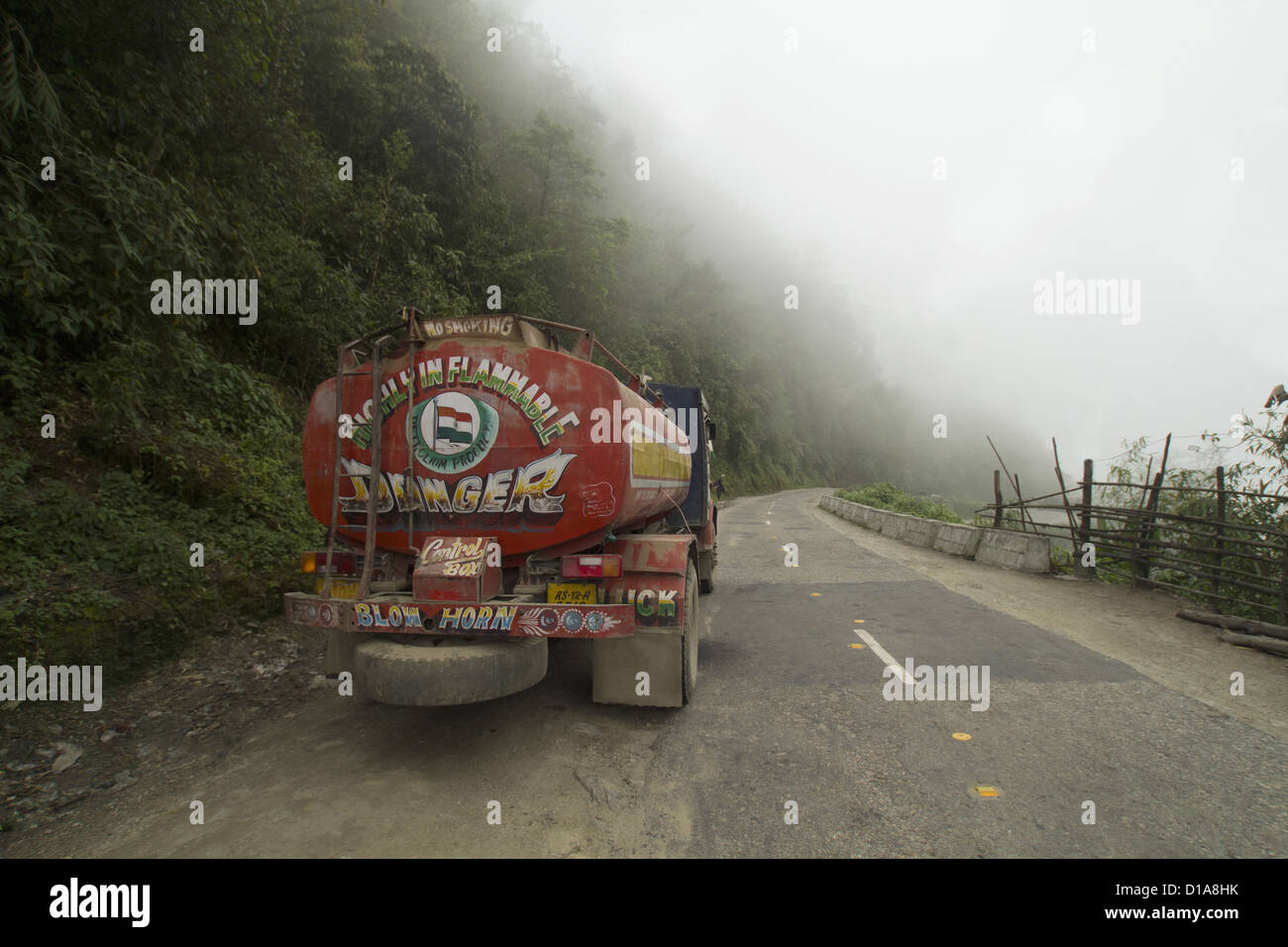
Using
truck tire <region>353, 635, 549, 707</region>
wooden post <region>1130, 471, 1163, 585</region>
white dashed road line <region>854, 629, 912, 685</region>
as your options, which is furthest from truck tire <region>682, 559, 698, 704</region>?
wooden post <region>1130, 471, 1163, 585</region>

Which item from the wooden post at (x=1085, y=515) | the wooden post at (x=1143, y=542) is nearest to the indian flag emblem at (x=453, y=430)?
the wooden post at (x=1143, y=542)

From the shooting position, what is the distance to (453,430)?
3787 millimetres

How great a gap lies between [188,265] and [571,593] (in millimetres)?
4163

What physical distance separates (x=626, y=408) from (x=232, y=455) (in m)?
5.77

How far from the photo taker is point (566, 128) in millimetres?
23281

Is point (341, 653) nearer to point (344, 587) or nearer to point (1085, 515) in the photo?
point (344, 587)

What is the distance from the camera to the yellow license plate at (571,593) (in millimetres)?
3875

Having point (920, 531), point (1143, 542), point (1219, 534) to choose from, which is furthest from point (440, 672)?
point (920, 531)

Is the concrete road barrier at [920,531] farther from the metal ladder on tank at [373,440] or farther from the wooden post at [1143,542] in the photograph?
the metal ladder on tank at [373,440]

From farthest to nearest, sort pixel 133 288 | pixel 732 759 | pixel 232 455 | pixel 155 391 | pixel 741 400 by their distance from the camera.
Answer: pixel 741 400 < pixel 232 455 < pixel 155 391 < pixel 133 288 < pixel 732 759

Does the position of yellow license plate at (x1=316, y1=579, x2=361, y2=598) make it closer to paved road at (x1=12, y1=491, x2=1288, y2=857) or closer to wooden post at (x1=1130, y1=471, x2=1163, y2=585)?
paved road at (x1=12, y1=491, x2=1288, y2=857)

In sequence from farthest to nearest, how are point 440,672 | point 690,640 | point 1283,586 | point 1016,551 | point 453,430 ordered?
point 1016,551 < point 1283,586 < point 690,640 < point 453,430 < point 440,672

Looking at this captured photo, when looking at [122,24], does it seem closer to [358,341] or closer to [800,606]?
[358,341]

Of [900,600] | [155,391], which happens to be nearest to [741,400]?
[900,600]
